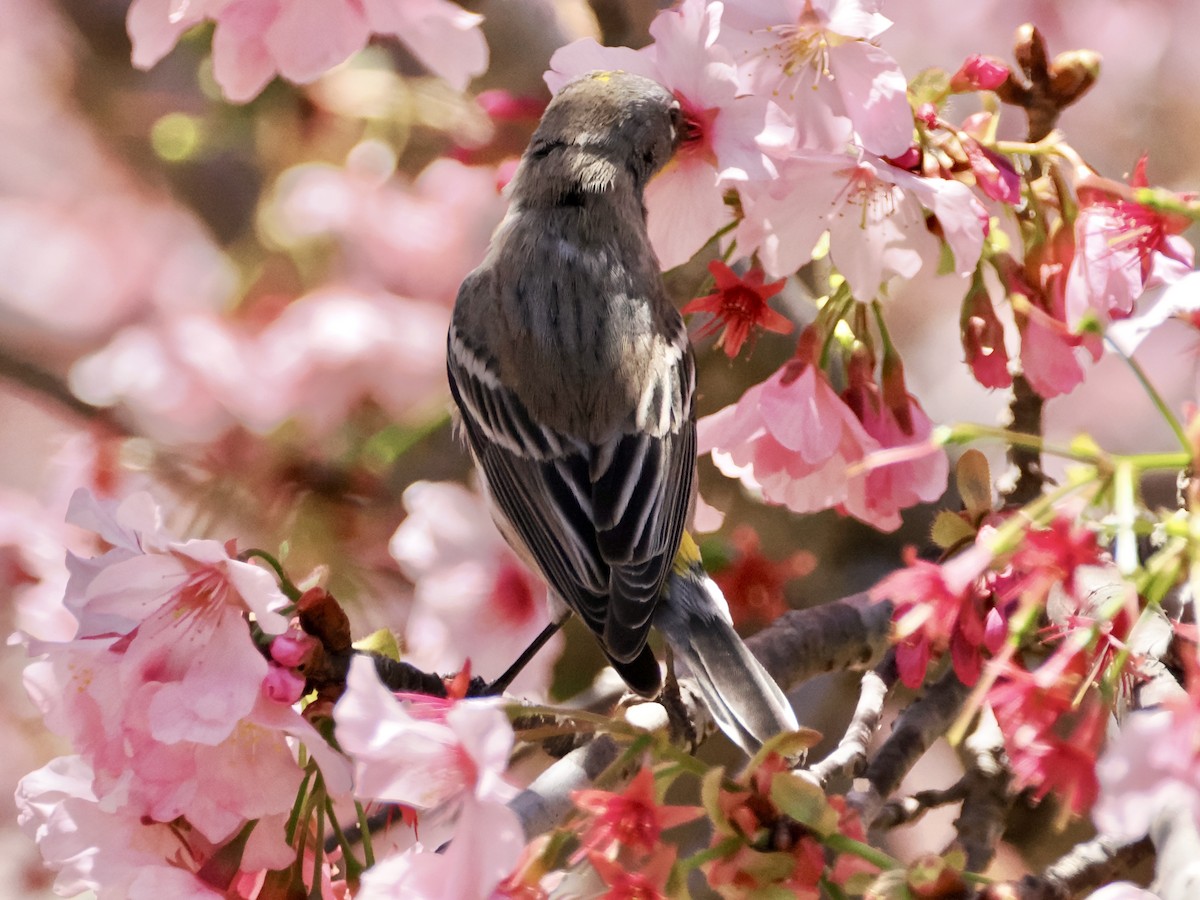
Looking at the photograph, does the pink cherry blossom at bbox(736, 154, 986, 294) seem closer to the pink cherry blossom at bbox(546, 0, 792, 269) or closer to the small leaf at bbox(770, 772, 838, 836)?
the pink cherry blossom at bbox(546, 0, 792, 269)

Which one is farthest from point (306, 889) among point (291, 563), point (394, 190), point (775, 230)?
point (394, 190)

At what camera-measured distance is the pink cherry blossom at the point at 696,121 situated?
5.08 ft

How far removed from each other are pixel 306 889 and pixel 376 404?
4.23 feet

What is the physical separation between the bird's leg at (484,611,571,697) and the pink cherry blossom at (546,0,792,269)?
0.70m

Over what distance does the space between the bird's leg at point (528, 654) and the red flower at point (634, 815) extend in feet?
3.08

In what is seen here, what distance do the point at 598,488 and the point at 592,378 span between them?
0.68 ft

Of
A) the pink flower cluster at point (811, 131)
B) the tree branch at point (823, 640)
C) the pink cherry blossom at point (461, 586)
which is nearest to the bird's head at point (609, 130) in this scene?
the pink flower cluster at point (811, 131)

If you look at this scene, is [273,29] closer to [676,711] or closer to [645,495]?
[645,495]

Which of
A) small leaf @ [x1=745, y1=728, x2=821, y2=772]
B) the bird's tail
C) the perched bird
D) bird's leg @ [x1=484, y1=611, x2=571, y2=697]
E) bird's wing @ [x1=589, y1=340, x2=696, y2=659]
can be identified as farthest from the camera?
bird's leg @ [x1=484, y1=611, x2=571, y2=697]

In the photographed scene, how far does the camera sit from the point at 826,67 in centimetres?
151

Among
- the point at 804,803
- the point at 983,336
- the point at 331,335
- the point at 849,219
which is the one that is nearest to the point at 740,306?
the point at 849,219

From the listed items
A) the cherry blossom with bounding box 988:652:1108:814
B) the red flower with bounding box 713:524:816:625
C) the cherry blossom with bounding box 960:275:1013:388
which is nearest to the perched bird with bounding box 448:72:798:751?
the red flower with bounding box 713:524:816:625

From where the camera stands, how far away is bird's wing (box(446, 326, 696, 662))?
1.86 m

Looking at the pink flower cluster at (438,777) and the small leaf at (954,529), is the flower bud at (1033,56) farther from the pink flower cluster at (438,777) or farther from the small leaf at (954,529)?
the pink flower cluster at (438,777)
